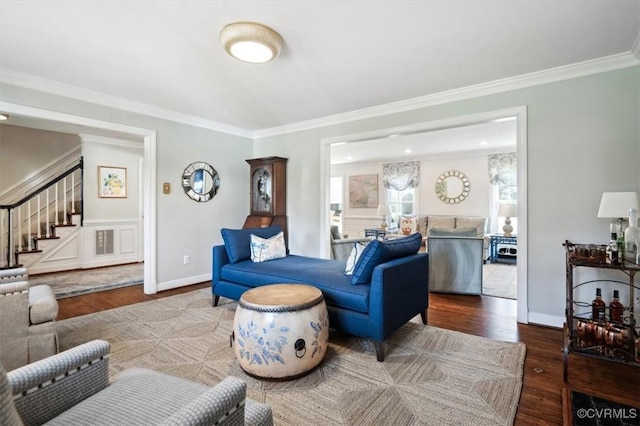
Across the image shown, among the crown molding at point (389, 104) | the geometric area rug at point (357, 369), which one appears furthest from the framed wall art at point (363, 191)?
the geometric area rug at point (357, 369)

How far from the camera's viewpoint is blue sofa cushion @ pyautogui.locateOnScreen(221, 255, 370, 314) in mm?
2490

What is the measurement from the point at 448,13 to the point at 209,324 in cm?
325

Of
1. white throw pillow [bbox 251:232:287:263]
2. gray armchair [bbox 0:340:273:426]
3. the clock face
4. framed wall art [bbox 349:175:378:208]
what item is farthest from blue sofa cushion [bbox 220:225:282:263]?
framed wall art [bbox 349:175:378:208]

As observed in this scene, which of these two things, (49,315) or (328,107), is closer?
(49,315)

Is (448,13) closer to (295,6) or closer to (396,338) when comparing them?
(295,6)

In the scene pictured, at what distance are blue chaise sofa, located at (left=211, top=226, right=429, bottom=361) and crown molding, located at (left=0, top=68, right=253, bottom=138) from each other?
93.3 inches

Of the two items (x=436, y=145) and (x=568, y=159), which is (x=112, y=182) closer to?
(x=436, y=145)

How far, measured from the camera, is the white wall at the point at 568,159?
2727 millimetres

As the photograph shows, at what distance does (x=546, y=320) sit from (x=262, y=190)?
13.0 ft

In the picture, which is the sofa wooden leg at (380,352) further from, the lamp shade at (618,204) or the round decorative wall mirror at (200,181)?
the round decorative wall mirror at (200,181)

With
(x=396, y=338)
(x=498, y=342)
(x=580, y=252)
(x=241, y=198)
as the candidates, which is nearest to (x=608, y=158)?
(x=580, y=252)

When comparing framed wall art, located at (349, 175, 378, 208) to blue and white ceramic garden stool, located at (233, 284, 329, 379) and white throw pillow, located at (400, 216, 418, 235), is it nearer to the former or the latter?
white throw pillow, located at (400, 216, 418, 235)

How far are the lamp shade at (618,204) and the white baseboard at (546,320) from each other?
1164 mm

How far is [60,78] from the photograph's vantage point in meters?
3.22
